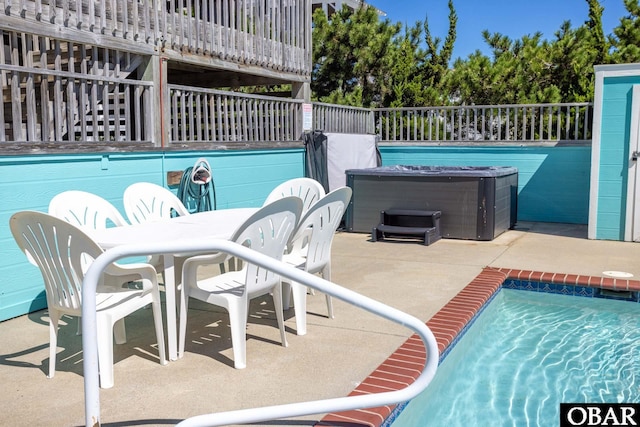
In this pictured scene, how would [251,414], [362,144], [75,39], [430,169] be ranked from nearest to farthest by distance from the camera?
[251,414] < [75,39] < [430,169] < [362,144]

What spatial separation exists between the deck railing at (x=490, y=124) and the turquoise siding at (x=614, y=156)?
A: 170 centimetres

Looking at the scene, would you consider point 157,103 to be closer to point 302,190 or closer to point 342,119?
point 302,190

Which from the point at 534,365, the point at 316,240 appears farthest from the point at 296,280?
the point at 534,365

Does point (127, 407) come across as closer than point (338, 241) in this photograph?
Yes

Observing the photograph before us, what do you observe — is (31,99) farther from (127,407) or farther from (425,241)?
(425,241)

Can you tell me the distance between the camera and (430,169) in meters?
9.34

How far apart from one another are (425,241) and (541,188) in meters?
3.29

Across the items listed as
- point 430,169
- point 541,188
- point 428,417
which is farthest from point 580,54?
point 428,417

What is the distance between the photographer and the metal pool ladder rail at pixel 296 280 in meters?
1.85

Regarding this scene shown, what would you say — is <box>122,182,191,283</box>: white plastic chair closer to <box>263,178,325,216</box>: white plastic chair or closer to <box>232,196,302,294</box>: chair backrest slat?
<box>263,178,325,216</box>: white plastic chair

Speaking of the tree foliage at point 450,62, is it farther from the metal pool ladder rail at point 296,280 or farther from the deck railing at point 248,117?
the metal pool ladder rail at point 296,280

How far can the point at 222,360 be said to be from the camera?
11.1 ft

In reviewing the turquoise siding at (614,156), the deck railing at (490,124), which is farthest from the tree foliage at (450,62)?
the turquoise siding at (614,156)

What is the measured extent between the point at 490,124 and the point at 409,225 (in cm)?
314
